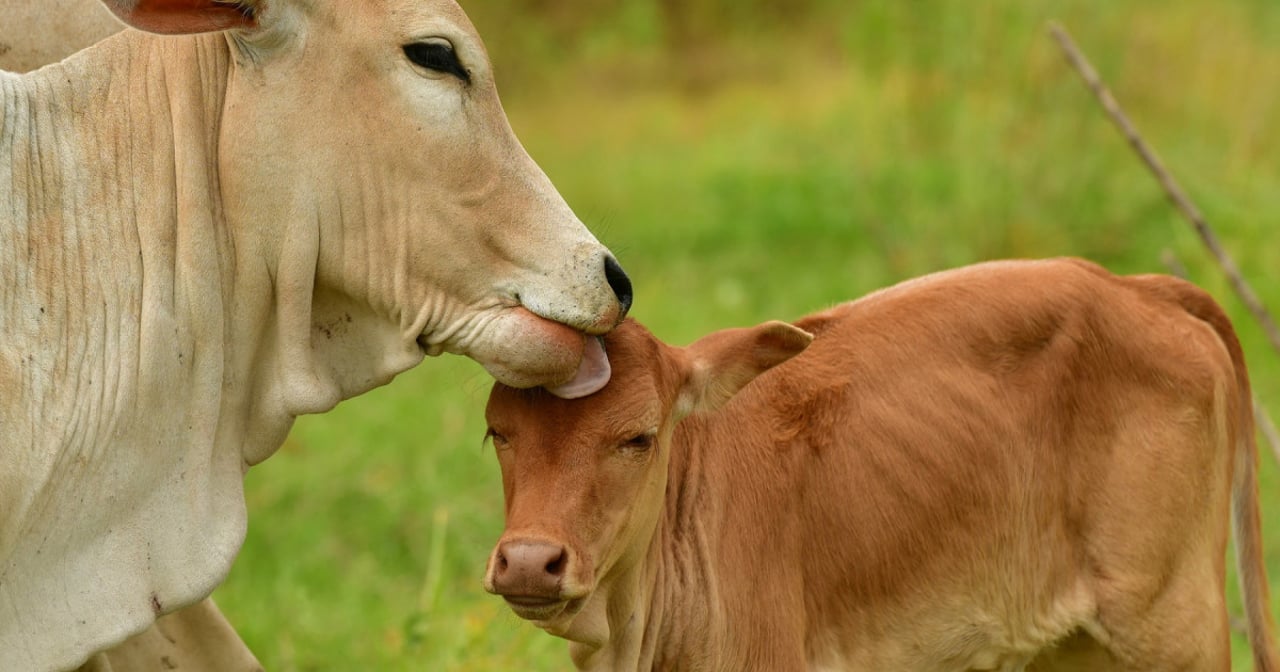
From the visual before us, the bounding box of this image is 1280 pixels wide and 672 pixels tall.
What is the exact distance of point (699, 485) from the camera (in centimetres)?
423

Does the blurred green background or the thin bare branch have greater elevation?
the thin bare branch

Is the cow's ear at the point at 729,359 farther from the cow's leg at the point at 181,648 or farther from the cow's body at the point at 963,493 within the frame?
the cow's leg at the point at 181,648

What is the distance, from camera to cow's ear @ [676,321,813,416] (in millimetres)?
3939

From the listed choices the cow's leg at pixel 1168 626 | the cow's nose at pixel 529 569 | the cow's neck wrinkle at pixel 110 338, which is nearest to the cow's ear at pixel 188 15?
the cow's neck wrinkle at pixel 110 338

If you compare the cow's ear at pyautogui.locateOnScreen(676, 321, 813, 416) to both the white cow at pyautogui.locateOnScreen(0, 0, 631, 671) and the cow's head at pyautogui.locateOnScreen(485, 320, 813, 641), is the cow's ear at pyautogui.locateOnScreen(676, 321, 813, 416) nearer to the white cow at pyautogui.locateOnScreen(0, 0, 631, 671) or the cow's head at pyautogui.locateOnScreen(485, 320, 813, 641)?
the cow's head at pyautogui.locateOnScreen(485, 320, 813, 641)

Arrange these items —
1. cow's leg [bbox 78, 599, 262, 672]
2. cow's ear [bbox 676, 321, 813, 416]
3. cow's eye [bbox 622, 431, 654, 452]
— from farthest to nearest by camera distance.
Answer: cow's leg [bbox 78, 599, 262, 672] < cow's ear [bbox 676, 321, 813, 416] < cow's eye [bbox 622, 431, 654, 452]

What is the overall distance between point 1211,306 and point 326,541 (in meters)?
3.86

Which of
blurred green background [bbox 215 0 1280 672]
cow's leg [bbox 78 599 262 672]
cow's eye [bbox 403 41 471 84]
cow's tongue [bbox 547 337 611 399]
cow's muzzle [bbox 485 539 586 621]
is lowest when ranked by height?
blurred green background [bbox 215 0 1280 672]

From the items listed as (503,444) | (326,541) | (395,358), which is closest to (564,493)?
(503,444)

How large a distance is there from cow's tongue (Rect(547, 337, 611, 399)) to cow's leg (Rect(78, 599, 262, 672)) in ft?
3.91

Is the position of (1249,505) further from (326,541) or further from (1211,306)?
(326,541)

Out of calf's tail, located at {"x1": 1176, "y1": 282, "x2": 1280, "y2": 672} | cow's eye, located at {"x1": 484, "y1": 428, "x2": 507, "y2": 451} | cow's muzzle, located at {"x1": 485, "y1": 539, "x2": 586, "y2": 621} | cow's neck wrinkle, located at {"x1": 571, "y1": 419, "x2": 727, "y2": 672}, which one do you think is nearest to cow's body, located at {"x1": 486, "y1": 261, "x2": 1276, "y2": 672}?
cow's neck wrinkle, located at {"x1": 571, "y1": 419, "x2": 727, "y2": 672}

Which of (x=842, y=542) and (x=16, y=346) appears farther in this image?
(x=842, y=542)

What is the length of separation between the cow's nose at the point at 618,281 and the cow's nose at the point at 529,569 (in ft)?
1.61
